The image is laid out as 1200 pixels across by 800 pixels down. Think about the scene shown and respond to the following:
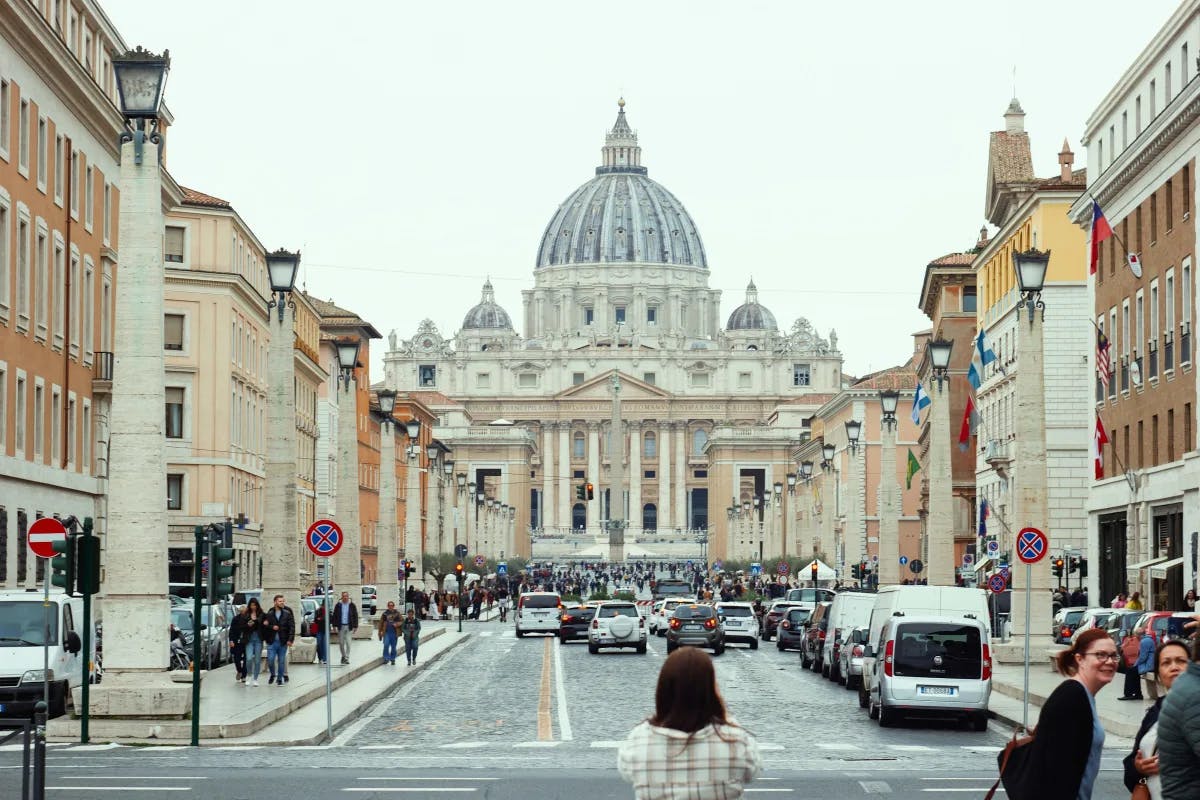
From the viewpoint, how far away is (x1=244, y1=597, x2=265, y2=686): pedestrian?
34.6m

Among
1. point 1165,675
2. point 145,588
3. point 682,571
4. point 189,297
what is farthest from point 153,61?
point 682,571

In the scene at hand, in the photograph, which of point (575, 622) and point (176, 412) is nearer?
point (575, 622)

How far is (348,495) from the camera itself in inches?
1863

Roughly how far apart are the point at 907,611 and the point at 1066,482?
1462 inches

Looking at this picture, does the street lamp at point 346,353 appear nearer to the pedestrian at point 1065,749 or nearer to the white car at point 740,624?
the white car at point 740,624

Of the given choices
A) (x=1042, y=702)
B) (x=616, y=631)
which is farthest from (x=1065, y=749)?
(x=616, y=631)

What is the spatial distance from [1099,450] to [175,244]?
96.3 ft

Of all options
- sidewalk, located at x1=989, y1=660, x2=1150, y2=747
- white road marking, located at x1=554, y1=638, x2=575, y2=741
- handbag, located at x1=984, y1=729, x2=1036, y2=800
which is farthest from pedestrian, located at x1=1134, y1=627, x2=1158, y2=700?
handbag, located at x1=984, y1=729, x2=1036, y2=800

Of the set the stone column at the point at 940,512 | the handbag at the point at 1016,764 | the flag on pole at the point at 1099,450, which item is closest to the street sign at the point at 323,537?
the stone column at the point at 940,512

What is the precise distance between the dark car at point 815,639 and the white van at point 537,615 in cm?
1960

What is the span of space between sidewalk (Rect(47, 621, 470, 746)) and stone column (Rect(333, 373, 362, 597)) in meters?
2.99

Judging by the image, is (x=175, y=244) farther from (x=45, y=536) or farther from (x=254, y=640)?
(x=45, y=536)

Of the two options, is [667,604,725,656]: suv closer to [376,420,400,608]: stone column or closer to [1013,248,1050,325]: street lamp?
[376,420,400,608]: stone column

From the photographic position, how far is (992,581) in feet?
165
